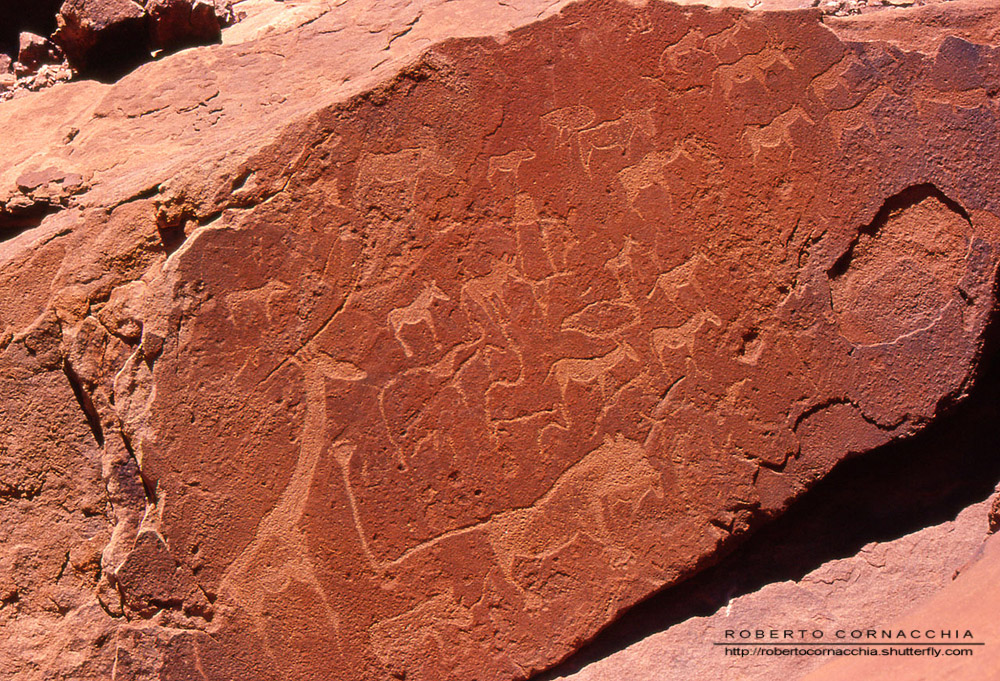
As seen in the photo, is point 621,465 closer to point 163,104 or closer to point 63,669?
point 63,669

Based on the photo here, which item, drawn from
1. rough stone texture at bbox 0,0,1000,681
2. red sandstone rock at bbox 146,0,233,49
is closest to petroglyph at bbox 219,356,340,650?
rough stone texture at bbox 0,0,1000,681

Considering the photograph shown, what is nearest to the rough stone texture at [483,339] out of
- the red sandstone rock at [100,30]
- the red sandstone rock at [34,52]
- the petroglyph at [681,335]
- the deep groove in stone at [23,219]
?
the petroglyph at [681,335]

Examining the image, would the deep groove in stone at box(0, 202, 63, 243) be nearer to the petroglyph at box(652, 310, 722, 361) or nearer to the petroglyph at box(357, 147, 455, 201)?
the petroglyph at box(357, 147, 455, 201)

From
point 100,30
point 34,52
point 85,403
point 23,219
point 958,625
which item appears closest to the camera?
point 958,625

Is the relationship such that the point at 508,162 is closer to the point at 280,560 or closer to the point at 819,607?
the point at 280,560

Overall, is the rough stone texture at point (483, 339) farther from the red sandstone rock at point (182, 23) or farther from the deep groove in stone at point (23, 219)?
the red sandstone rock at point (182, 23)

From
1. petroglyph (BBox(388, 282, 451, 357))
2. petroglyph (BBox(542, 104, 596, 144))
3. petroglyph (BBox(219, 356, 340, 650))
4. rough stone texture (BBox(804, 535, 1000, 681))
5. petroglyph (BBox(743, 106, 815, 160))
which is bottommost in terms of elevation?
rough stone texture (BBox(804, 535, 1000, 681))

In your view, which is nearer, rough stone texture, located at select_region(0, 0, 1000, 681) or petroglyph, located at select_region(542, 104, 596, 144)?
rough stone texture, located at select_region(0, 0, 1000, 681)

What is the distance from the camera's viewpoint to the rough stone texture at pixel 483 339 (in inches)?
65.6

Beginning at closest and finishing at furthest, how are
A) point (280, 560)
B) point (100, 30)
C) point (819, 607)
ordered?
1. point (280, 560)
2. point (819, 607)
3. point (100, 30)

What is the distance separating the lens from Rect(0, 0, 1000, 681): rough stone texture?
5.47 ft

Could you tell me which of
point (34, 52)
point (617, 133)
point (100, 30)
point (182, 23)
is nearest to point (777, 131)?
point (617, 133)

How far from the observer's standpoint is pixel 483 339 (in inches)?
68.8

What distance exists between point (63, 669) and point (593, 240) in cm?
119
